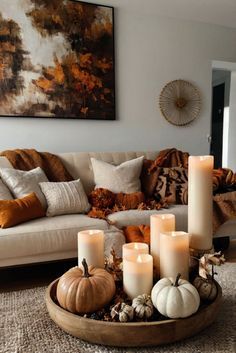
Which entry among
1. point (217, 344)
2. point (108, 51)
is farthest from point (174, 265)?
point (108, 51)

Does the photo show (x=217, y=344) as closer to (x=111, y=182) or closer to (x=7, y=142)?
(x=111, y=182)

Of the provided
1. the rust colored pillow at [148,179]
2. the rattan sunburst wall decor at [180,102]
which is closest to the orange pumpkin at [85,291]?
the rust colored pillow at [148,179]

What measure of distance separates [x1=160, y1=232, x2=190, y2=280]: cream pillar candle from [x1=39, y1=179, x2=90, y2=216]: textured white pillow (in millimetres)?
1184

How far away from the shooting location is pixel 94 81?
10.5 feet

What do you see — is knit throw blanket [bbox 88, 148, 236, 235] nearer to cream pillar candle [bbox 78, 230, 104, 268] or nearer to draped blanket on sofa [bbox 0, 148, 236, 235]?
draped blanket on sofa [bbox 0, 148, 236, 235]

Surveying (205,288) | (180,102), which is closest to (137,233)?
(205,288)

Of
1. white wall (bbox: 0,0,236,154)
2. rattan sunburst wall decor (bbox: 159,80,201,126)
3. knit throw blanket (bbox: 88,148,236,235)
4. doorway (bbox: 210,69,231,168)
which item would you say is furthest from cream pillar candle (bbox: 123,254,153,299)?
doorway (bbox: 210,69,231,168)

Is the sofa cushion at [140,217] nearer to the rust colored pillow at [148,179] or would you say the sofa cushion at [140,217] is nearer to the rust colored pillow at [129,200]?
the rust colored pillow at [129,200]

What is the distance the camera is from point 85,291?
1.11 meters

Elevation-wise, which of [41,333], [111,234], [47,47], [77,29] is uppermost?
[77,29]

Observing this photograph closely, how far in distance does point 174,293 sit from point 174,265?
0.13 meters

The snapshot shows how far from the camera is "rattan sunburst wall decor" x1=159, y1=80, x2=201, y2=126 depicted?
3594 millimetres

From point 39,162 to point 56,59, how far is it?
1195 mm

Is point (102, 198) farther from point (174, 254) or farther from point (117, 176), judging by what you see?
point (174, 254)
